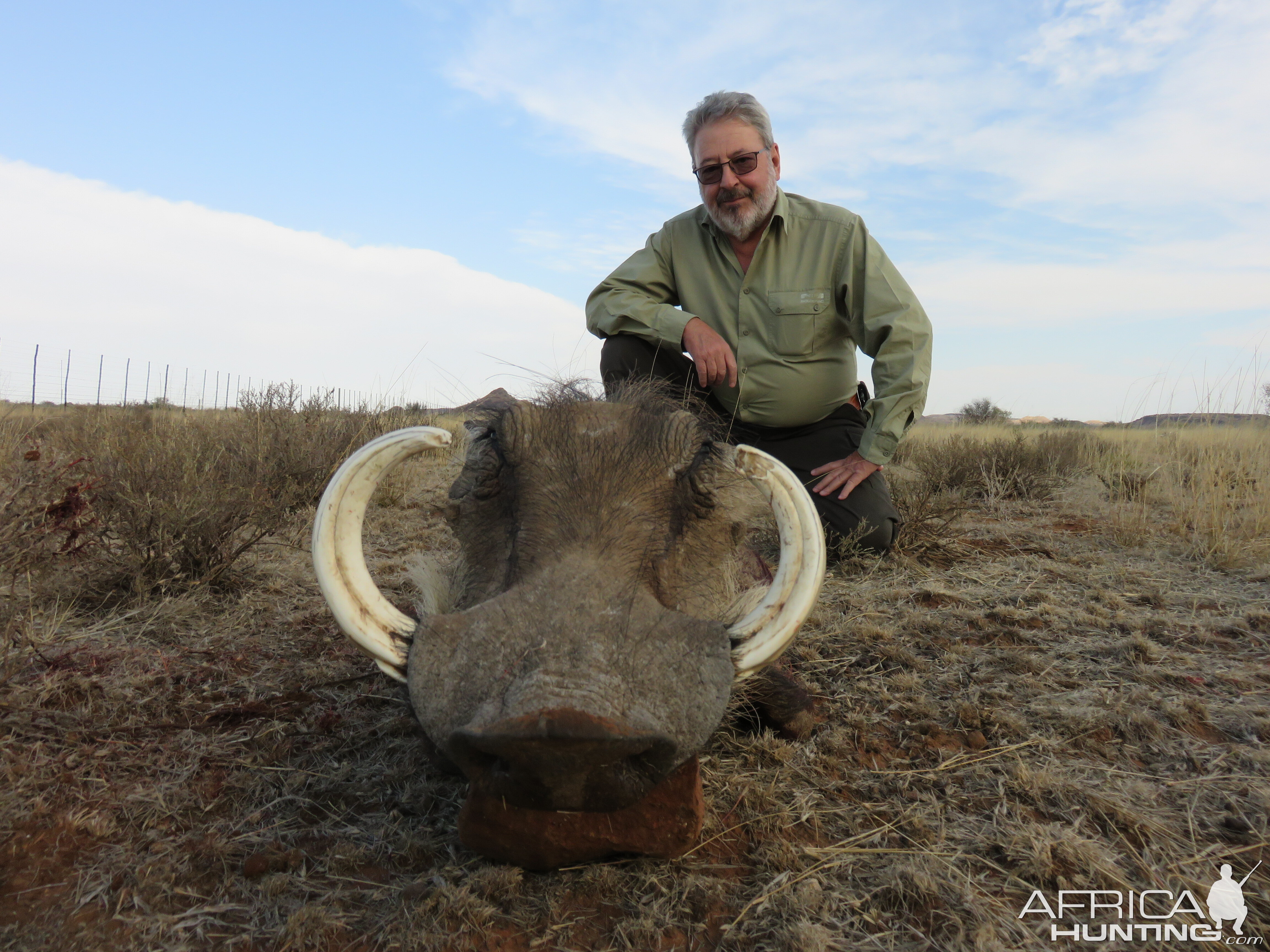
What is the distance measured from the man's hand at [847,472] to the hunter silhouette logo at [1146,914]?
2.00 metres

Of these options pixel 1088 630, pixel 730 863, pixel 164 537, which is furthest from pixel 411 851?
pixel 1088 630

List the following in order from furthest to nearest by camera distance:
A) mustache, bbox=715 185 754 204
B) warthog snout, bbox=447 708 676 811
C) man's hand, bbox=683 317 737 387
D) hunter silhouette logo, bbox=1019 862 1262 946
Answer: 1. mustache, bbox=715 185 754 204
2. man's hand, bbox=683 317 737 387
3. hunter silhouette logo, bbox=1019 862 1262 946
4. warthog snout, bbox=447 708 676 811

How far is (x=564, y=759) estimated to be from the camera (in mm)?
1193

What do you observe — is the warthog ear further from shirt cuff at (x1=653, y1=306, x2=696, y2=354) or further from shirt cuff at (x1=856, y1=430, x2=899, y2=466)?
shirt cuff at (x1=856, y1=430, x2=899, y2=466)

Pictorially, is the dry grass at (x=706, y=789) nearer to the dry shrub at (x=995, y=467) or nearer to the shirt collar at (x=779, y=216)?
the shirt collar at (x=779, y=216)

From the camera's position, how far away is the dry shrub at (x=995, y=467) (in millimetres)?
6824

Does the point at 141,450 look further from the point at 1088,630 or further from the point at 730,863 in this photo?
the point at 1088,630

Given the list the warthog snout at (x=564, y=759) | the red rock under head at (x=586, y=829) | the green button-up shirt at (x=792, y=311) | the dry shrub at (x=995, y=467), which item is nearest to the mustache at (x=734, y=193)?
the green button-up shirt at (x=792, y=311)

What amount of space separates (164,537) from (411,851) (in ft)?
7.56

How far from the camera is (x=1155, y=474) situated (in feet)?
21.6

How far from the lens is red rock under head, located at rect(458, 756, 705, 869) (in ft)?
4.66

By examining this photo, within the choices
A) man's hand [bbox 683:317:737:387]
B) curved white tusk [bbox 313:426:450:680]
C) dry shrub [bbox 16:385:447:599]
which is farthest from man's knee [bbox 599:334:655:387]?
curved white tusk [bbox 313:426:450:680]

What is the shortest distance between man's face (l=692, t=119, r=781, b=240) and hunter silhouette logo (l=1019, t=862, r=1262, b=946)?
118 inches

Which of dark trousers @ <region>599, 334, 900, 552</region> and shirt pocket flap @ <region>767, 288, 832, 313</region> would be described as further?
dark trousers @ <region>599, 334, 900, 552</region>
